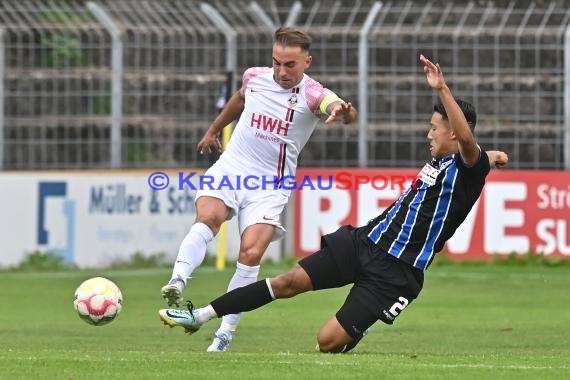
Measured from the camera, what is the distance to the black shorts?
9359mm

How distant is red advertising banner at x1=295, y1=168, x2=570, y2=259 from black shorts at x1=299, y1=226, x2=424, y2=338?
30.3ft

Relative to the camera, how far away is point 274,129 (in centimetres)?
1023

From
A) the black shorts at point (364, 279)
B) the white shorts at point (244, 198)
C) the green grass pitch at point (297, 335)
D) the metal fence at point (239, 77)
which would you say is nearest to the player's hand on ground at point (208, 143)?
the white shorts at point (244, 198)

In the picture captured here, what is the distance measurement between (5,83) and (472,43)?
20.2 feet

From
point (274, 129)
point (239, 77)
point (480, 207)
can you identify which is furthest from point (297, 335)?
point (239, 77)

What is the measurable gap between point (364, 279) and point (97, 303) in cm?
176

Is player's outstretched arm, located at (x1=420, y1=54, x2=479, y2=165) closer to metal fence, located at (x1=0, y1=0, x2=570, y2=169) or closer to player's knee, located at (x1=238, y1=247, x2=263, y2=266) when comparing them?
player's knee, located at (x1=238, y1=247, x2=263, y2=266)

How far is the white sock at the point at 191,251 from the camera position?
954 centimetres

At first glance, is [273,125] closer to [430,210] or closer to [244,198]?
[244,198]

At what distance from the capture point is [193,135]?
63.5 feet

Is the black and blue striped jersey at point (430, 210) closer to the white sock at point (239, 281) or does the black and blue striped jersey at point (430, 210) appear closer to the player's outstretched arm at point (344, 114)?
the player's outstretched arm at point (344, 114)

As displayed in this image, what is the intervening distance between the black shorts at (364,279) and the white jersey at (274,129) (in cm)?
100

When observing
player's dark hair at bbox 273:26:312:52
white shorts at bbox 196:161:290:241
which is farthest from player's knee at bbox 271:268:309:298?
player's dark hair at bbox 273:26:312:52

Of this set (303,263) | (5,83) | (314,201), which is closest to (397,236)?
(303,263)
